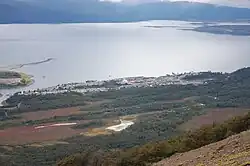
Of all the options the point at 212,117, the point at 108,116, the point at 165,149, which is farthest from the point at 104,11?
the point at 165,149

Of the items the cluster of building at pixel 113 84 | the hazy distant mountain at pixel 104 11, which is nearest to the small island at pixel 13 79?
the cluster of building at pixel 113 84

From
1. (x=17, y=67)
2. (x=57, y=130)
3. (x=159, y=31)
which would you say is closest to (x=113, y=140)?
(x=57, y=130)

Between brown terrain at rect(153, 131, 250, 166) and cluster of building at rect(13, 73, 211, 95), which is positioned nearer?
brown terrain at rect(153, 131, 250, 166)

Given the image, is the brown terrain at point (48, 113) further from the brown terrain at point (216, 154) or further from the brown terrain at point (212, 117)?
the brown terrain at point (216, 154)

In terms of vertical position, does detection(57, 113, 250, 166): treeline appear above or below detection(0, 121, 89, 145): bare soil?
above

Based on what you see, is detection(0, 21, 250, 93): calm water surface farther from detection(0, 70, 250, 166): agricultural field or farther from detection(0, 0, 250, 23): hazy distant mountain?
detection(0, 0, 250, 23): hazy distant mountain

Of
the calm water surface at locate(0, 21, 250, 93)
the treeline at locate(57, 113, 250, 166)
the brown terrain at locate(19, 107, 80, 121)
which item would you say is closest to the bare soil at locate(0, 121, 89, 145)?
the brown terrain at locate(19, 107, 80, 121)

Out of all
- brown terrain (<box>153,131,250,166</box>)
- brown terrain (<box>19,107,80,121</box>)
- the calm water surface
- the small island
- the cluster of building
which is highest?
the calm water surface
